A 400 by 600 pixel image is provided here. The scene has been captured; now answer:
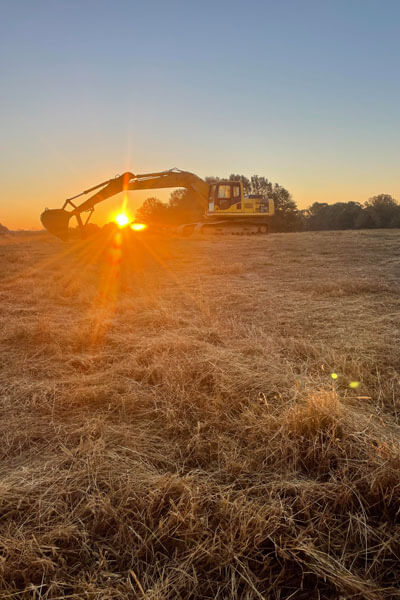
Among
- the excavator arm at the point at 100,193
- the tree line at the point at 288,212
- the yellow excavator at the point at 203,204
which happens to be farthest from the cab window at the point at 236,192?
the tree line at the point at 288,212

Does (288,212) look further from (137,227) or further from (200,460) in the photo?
(200,460)

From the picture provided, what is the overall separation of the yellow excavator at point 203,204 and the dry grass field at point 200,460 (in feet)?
38.0

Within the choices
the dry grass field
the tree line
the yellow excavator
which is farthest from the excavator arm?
the tree line

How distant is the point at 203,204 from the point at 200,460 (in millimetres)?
18144

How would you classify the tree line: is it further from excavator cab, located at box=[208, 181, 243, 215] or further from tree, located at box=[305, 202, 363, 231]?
excavator cab, located at box=[208, 181, 243, 215]

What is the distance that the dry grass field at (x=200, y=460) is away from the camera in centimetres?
118

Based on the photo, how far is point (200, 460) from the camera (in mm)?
1746

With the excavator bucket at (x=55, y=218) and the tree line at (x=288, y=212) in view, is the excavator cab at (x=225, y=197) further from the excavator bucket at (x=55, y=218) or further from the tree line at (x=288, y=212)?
the tree line at (x=288, y=212)

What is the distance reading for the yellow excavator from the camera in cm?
1419

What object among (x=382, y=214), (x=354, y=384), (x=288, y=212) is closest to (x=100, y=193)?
(x=354, y=384)

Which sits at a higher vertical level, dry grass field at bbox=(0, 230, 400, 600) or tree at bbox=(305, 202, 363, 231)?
tree at bbox=(305, 202, 363, 231)

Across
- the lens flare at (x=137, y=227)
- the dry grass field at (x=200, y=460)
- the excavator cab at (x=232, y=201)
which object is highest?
the excavator cab at (x=232, y=201)

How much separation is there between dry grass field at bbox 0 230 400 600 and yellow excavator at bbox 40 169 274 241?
1158cm

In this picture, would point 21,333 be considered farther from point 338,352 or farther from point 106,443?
point 338,352
